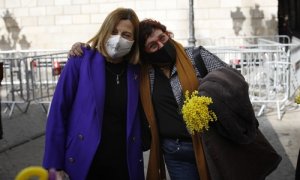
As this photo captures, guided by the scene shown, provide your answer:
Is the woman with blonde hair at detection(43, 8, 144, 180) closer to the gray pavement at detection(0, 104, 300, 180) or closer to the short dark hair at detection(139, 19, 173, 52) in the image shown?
the short dark hair at detection(139, 19, 173, 52)

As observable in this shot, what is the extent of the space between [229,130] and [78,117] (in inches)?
36.7

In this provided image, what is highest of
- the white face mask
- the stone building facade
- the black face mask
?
the stone building facade

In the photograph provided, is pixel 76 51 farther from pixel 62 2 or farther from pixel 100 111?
pixel 62 2

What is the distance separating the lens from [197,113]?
2842 millimetres

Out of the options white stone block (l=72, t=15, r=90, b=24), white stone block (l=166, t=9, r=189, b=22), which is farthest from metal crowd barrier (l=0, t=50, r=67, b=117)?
white stone block (l=166, t=9, r=189, b=22)

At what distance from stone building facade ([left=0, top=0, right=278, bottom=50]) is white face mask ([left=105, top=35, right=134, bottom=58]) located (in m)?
12.0

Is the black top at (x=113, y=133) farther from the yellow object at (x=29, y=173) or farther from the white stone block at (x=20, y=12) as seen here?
the white stone block at (x=20, y=12)

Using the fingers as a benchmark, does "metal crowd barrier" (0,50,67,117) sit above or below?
below

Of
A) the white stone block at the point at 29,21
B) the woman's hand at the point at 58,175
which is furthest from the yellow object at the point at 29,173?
the white stone block at the point at 29,21

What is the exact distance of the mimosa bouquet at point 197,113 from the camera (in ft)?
9.35

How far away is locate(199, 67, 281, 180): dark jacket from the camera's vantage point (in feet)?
9.52

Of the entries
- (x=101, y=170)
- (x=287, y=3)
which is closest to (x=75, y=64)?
(x=101, y=170)

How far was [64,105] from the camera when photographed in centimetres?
297

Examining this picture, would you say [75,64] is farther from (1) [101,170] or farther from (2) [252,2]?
(2) [252,2]
